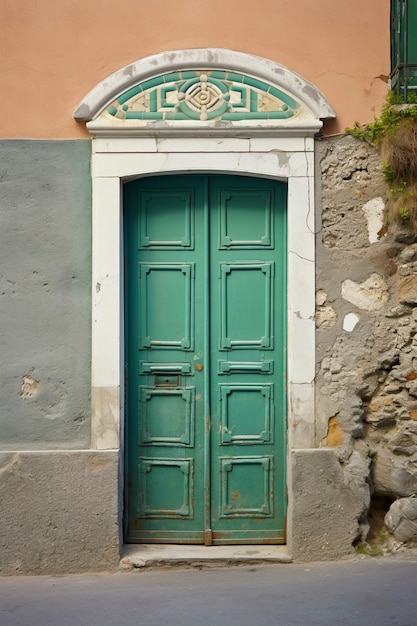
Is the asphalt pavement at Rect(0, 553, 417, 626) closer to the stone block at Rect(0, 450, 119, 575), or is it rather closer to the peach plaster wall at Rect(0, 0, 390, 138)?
the stone block at Rect(0, 450, 119, 575)

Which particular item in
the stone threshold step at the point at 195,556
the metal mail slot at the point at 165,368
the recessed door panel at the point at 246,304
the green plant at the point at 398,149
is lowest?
the stone threshold step at the point at 195,556

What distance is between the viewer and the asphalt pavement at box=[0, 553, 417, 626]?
15.5 ft

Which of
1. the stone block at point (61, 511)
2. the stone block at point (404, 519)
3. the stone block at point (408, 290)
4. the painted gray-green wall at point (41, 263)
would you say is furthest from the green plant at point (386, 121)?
the stone block at point (61, 511)

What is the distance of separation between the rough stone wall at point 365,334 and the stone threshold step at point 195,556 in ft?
2.00

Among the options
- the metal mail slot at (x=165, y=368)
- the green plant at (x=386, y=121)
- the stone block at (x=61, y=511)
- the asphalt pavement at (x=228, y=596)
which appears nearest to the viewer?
the asphalt pavement at (x=228, y=596)

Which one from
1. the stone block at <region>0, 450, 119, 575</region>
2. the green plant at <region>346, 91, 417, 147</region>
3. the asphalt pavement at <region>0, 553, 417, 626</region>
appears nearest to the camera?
the asphalt pavement at <region>0, 553, 417, 626</region>

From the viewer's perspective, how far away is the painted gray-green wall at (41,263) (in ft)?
18.6

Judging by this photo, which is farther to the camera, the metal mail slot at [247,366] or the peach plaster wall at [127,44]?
the metal mail slot at [247,366]

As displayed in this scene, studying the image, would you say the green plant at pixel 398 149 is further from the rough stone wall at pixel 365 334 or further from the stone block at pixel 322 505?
the stone block at pixel 322 505

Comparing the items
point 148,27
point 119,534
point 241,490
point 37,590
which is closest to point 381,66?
point 148,27

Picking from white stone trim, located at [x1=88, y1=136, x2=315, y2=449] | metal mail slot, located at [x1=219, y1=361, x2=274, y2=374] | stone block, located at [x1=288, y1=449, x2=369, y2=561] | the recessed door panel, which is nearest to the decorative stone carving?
white stone trim, located at [x1=88, y1=136, x2=315, y2=449]

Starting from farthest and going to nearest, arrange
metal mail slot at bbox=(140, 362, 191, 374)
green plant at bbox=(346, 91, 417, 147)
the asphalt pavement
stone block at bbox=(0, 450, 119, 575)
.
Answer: metal mail slot at bbox=(140, 362, 191, 374), green plant at bbox=(346, 91, 417, 147), stone block at bbox=(0, 450, 119, 575), the asphalt pavement

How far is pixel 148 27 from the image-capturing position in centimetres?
570

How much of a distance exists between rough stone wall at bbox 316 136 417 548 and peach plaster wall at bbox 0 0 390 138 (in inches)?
16.5
